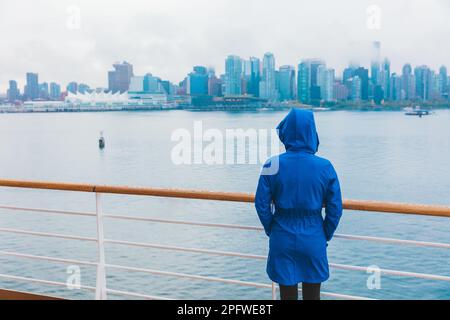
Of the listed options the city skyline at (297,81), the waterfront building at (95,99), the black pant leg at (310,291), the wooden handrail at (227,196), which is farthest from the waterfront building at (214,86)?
the waterfront building at (95,99)

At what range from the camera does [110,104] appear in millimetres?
96062

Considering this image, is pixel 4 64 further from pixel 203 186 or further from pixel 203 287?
pixel 203 287

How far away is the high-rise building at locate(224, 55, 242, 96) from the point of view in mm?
32781

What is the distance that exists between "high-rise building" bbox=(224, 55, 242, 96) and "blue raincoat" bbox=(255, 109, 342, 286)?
97.8 ft

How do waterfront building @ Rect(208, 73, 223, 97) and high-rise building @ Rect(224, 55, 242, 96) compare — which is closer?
high-rise building @ Rect(224, 55, 242, 96)

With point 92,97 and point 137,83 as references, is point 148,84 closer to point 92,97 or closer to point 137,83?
point 137,83

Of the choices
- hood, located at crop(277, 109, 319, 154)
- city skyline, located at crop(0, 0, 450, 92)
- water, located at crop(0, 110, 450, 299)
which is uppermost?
city skyline, located at crop(0, 0, 450, 92)

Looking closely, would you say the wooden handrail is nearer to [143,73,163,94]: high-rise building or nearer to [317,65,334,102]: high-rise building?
[317,65,334,102]: high-rise building

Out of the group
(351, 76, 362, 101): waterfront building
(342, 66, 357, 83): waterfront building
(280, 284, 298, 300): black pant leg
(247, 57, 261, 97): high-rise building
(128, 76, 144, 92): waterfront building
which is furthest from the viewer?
(128, 76, 144, 92): waterfront building

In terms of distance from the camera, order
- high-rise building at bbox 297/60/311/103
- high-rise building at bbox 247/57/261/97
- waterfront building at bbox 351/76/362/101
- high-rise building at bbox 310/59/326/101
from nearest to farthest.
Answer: high-rise building at bbox 297/60/311/103, high-rise building at bbox 310/59/326/101, high-rise building at bbox 247/57/261/97, waterfront building at bbox 351/76/362/101

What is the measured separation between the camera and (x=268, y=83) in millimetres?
29734

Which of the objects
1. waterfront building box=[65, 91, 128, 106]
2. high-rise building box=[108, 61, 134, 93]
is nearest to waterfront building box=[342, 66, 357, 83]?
high-rise building box=[108, 61, 134, 93]

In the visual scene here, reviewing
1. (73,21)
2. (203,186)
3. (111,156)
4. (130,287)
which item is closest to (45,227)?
(130,287)
